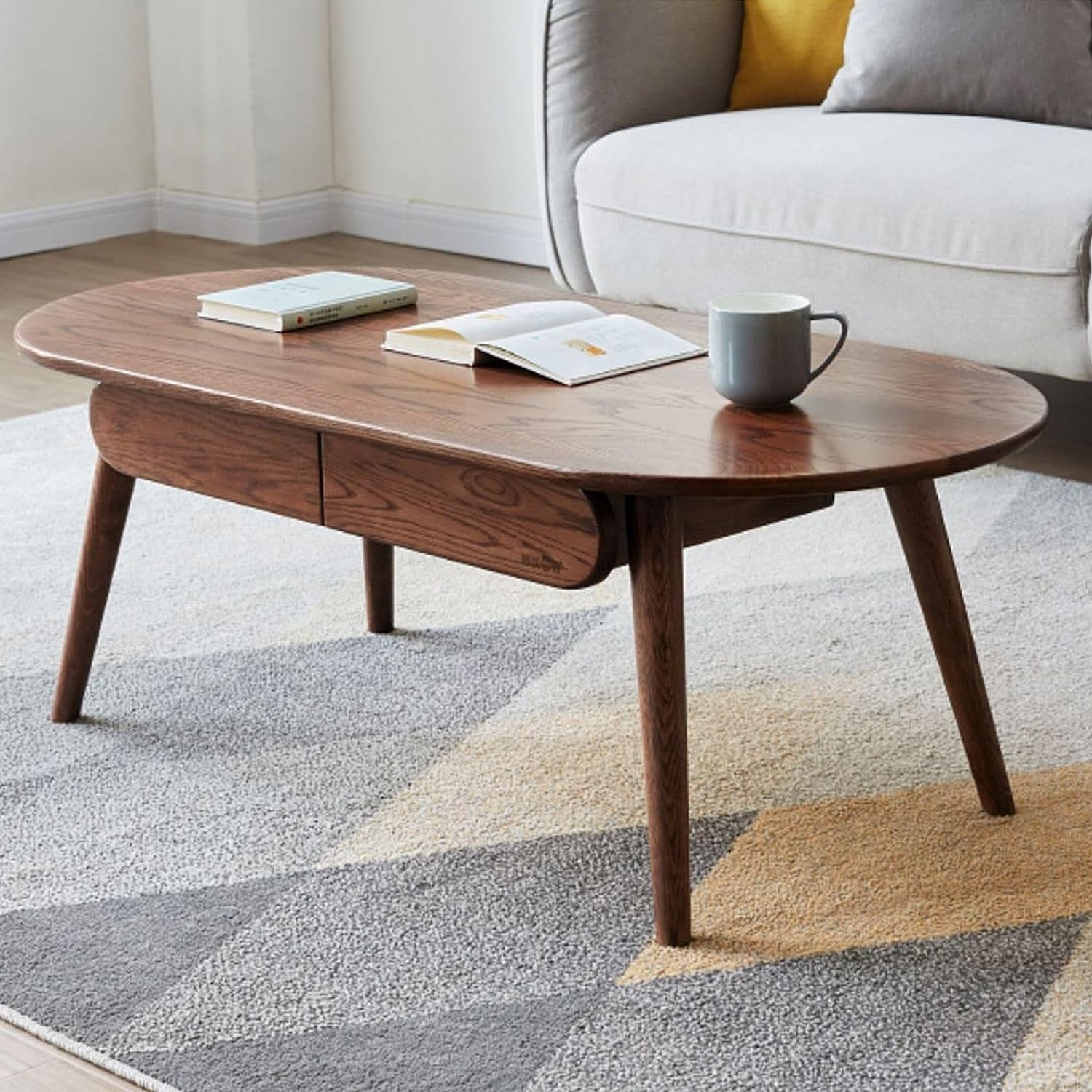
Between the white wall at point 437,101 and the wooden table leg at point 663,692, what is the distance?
2833 mm

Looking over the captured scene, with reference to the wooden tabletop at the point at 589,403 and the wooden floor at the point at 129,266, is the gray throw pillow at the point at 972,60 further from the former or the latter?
the wooden tabletop at the point at 589,403

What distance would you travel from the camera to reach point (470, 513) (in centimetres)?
145

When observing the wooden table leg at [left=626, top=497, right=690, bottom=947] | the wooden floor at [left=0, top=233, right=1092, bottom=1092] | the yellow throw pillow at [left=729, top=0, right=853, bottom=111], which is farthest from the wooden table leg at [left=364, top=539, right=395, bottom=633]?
the yellow throw pillow at [left=729, top=0, right=853, bottom=111]

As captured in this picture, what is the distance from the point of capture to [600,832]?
1.60 metres

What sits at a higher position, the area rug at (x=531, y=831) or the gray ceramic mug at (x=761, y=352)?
the gray ceramic mug at (x=761, y=352)

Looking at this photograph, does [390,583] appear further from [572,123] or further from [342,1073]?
[572,123]

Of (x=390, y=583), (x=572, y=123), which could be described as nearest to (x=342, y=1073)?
(x=390, y=583)

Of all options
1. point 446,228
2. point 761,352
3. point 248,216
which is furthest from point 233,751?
point 248,216

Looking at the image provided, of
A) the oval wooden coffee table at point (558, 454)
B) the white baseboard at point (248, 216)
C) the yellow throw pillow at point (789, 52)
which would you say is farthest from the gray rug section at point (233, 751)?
the white baseboard at point (248, 216)

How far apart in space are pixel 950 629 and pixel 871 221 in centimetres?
111

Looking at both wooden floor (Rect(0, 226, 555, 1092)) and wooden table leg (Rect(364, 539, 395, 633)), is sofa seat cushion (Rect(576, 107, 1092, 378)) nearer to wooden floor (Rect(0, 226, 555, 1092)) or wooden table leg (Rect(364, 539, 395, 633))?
wooden floor (Rect(0, 226, 555, 1092))

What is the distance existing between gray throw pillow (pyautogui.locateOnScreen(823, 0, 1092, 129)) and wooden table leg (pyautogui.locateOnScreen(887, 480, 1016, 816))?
1.40 meters

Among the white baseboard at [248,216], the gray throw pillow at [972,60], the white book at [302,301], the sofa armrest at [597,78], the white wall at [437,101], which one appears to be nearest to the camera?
the white book at [302,301]

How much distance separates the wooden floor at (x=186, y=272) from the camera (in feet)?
9.14
